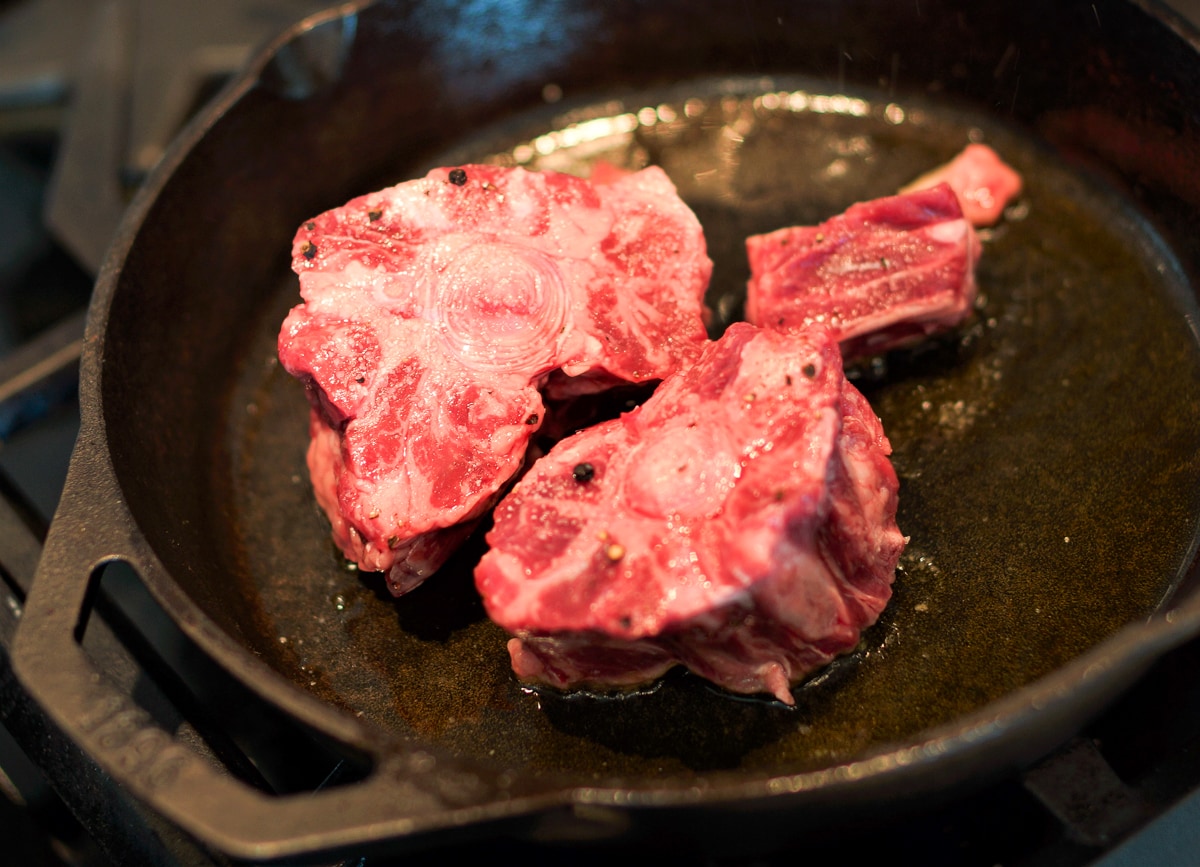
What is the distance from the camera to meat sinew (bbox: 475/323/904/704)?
7.59ft

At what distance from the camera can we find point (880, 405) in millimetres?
3139

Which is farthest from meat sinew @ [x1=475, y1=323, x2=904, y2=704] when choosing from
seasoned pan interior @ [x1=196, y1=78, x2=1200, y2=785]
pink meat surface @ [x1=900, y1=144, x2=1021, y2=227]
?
pink meat surface @ [x1=900, y1=144, x2=1021, y2=227]

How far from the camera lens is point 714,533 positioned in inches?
93.0

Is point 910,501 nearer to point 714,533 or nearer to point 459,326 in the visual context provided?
point 714,533

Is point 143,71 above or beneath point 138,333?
above

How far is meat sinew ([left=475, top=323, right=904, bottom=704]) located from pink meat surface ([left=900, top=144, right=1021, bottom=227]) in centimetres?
128

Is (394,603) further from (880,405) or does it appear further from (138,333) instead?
(880,405)

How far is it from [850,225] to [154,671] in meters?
2.55

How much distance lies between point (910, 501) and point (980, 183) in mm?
1340

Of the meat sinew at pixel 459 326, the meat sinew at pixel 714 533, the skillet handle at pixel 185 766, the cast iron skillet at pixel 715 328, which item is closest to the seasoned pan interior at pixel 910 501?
the cast iron skillet at pixel 715 328

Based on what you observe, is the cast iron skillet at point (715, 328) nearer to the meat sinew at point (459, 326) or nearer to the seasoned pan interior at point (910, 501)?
the seasoned pan interior at point (910, 501)

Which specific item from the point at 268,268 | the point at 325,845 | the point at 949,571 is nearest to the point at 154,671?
the point at 325,845

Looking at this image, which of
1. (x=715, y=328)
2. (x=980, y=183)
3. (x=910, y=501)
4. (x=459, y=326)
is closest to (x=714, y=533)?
(x=910, y=501)

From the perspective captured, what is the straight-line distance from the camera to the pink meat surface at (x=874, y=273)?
3.06 m
